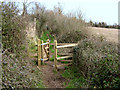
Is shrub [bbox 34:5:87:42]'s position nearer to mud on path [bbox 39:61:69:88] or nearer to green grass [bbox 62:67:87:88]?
mud on path [bbox 39:61:69:88]

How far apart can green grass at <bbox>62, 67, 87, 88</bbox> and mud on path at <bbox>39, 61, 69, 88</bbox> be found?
28 cm

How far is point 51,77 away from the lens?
6.48 m

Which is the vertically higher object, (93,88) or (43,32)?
(43,32)

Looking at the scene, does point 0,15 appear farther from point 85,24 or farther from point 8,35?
point 85,24

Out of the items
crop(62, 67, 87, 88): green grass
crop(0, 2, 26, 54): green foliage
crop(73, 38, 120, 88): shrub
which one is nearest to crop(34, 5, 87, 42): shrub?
crop(62, 67, 87, 88): green grass

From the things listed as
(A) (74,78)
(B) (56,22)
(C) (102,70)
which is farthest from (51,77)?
(B) (56,22)

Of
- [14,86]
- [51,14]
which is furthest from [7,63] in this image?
[51,14]

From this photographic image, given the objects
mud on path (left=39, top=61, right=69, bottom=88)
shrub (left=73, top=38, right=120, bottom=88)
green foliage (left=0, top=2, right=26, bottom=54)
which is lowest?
mud on path (left=39, top=61, right=69, bottom=88)

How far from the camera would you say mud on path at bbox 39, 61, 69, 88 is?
570cm

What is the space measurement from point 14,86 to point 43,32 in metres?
12.6

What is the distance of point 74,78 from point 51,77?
116 cm

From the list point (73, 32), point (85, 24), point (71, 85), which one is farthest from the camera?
point (85, 24)

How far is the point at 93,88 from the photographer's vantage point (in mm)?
4730

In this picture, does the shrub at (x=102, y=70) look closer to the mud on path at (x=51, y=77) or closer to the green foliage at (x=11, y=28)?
the mud on path at (x=51, y=77)
